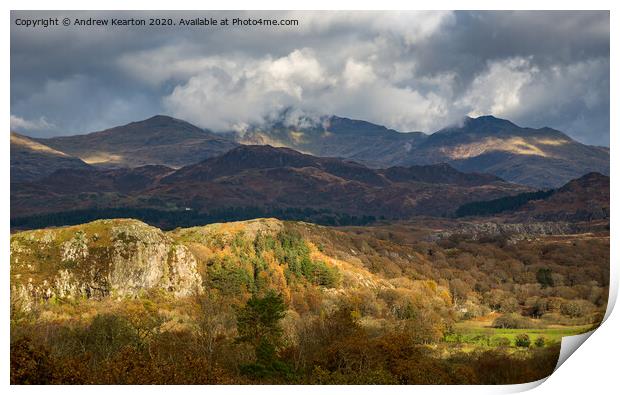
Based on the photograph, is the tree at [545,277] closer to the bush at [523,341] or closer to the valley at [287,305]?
the valley at [287,305]

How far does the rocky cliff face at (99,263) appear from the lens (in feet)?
251

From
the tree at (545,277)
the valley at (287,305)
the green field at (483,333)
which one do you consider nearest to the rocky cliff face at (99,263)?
the valley at (287,305)

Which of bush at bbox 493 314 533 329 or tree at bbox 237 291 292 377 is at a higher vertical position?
tree at bbox 237 291 292 377

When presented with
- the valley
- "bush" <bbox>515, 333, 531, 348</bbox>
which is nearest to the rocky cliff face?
the valley

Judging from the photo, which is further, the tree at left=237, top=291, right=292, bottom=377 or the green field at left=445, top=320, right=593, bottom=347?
the green field at left=445, top=320, right=593, bottom=347

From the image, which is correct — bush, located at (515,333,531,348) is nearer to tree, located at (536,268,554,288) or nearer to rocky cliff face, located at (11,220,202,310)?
rocky cliff face, located at (11,220,202,310)

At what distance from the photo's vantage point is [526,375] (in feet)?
104

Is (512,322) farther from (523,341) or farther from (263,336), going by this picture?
(263,336)

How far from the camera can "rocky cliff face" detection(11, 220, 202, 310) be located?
76500mm

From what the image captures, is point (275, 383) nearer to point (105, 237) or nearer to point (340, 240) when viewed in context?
point (105, 237)

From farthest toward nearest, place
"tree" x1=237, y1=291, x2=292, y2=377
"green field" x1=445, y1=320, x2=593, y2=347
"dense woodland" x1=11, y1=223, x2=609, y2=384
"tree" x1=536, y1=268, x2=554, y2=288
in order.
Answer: "tree" x1=536, y1=268, x2=554, y2=288, "green field" x1=445, y1=320, x2=593, y2=347, "tree" x1=237, y1=291, x2=292, y2=377, "dense woodland" x1=11, y1=223, x2=609, y2=384

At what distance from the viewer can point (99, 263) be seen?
85812 mm

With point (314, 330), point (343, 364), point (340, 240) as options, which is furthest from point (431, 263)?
point (343, 364)

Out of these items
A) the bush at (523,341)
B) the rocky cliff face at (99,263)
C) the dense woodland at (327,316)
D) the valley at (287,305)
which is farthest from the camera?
the rocky cliff face at (99,263)
